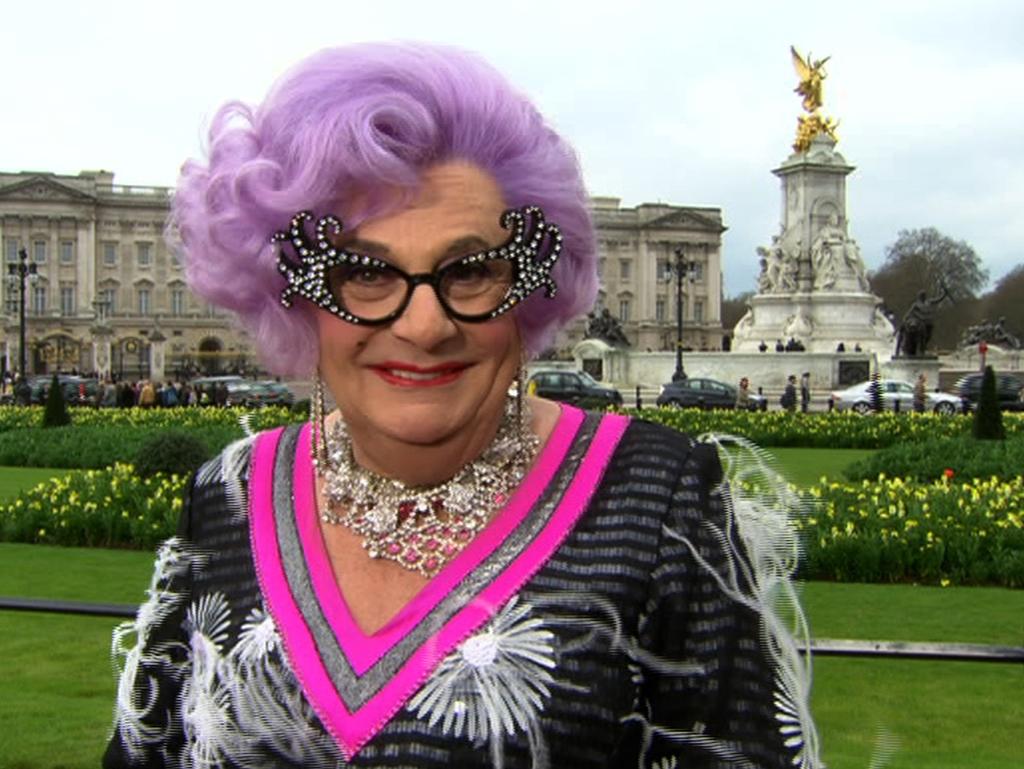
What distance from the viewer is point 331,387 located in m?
1.98

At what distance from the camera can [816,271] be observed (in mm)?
42531

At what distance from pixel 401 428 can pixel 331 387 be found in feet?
0.57

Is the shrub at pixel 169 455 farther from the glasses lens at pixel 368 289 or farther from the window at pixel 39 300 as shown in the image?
the window at pixel 39 300

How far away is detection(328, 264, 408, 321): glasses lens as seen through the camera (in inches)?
72.8

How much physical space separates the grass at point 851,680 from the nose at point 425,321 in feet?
7.91

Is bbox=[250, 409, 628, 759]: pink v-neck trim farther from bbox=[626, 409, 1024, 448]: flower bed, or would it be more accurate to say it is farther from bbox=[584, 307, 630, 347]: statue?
bbox=[584, 307, 630, 347]: statue

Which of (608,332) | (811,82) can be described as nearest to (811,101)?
(811,82)

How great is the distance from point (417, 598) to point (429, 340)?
1.21 feet

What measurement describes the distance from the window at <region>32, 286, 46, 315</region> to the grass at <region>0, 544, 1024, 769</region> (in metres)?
80.3

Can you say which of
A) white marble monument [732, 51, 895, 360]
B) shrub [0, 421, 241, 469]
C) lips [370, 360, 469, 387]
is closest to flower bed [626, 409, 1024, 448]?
shrub [0, 421, 241, 469]

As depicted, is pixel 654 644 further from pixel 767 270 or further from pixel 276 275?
pixel 767 270

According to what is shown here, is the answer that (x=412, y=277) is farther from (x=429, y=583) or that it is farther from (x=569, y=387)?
(x=569, y=387)

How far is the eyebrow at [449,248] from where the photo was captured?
184 centimetres

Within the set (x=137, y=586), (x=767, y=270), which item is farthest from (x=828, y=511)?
(x=767, y=270)
